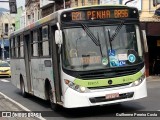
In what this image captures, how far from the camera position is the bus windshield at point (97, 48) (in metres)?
11.4

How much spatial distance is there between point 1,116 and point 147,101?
17.1 feet

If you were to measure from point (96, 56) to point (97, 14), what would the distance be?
3.97ft

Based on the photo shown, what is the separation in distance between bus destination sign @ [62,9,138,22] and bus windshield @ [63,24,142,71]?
11.5 inches

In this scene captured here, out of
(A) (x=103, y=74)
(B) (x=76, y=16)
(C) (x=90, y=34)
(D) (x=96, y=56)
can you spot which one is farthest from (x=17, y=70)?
(A) (x=103, y=74)

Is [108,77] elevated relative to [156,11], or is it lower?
lower

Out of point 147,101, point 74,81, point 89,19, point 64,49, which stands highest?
point 89,19

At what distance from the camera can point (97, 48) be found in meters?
11.5

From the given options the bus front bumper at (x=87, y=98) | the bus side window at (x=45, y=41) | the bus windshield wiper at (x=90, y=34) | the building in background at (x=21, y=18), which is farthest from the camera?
the building in background at (x=21, y=18)

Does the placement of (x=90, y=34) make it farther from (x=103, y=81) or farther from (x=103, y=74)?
(x=103, y=81)

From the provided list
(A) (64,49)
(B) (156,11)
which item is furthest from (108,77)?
(B) (156,11)

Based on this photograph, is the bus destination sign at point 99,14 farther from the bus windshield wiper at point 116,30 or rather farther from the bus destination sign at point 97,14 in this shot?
the bus windshield wiper at point 116,30

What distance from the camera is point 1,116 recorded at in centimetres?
1195

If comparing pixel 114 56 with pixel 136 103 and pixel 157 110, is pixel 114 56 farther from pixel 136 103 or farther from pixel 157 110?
pixel 136 103

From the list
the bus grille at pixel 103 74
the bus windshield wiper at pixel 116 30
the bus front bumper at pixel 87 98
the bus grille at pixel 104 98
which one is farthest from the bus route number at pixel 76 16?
the bus grille at pixel 104 98
